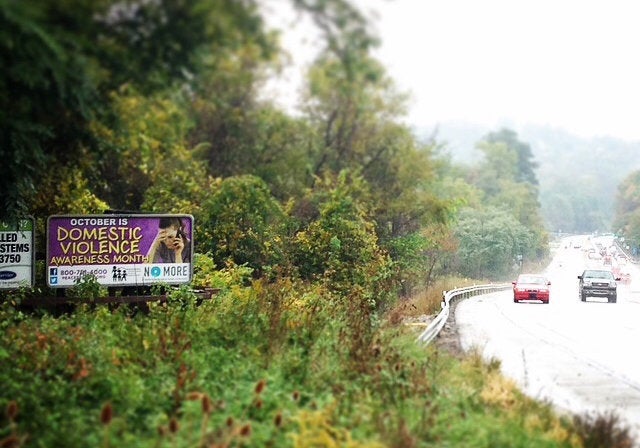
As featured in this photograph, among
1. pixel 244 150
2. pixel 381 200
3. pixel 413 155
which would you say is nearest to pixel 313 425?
pixel 244 150

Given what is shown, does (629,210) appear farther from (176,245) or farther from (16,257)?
(16,257)

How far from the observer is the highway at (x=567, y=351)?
1132 cm

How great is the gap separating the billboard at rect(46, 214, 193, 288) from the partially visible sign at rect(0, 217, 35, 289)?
14.0 inches

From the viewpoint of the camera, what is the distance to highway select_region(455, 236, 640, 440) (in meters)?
11.3

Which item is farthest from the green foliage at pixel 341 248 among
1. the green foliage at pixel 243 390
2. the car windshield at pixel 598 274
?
the car windshield at pixel 598 274

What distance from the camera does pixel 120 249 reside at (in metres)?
15.4

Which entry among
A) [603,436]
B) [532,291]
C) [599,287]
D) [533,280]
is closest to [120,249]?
[603,436]

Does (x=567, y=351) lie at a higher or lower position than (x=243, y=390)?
lower

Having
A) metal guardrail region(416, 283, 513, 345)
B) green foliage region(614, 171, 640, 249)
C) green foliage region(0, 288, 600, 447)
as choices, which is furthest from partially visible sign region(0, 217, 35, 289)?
green foliage region(614, 171, 640, 249)

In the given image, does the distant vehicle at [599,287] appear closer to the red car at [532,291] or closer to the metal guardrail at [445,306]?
the red car at [532,291]

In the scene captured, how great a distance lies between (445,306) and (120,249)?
40.3 ft

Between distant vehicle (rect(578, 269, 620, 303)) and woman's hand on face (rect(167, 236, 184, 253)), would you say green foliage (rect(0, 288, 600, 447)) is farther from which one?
distant vehicle (rect(578, 269, 620, 303))

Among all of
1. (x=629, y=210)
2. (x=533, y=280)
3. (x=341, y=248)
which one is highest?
(x=629, y=210)

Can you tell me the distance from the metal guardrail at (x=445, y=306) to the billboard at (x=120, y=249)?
500cm
